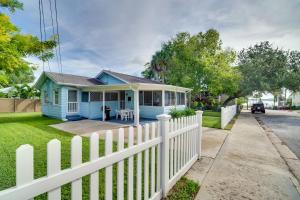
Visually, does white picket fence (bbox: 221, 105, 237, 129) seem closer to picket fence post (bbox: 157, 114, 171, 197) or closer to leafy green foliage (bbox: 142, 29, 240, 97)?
picket fence post (bbox: 157, 114, 171, 197)

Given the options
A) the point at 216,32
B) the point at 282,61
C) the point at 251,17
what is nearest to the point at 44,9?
the point at 251,17

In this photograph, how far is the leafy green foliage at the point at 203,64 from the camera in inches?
876

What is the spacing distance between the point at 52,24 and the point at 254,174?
9072mm

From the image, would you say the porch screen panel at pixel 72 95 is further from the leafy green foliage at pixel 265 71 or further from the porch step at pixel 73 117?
the leafy green foliage at pixel 265 71

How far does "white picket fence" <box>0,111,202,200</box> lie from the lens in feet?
4.05

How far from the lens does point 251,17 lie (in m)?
10.3

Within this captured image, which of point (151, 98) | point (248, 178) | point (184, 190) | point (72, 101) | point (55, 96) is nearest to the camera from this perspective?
point (184, 190)

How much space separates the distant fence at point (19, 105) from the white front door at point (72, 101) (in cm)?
1073

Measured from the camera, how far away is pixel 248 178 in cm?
399

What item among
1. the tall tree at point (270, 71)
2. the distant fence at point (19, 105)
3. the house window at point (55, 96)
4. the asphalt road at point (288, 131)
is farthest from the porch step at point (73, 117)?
the tall tree at point (270, 71)

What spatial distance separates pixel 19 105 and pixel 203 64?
21.4 meters

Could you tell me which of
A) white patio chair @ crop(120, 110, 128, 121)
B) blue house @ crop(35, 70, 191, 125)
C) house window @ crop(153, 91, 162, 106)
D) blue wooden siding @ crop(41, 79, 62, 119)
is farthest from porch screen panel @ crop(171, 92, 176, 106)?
blue wooden siding @ crop(41, 79, 62, 119)

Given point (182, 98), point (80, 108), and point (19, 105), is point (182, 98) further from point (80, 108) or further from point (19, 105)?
point (19, 105)

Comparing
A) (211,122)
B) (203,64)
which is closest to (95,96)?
(211,122)
